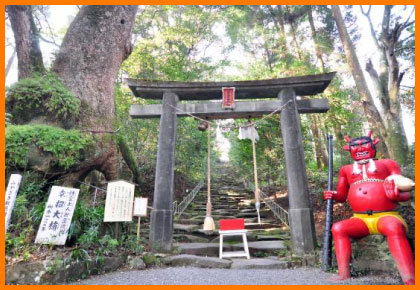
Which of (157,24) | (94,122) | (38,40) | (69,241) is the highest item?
(157,24)

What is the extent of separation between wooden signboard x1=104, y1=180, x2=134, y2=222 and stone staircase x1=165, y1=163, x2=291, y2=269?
1.32 m

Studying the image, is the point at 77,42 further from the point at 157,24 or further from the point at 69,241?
the point at 157,24

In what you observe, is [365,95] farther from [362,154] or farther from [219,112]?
[219,112]

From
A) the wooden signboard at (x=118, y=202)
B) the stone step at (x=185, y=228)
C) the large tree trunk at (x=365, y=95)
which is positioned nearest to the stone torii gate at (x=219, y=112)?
the wooden signboard at (x=118, y=202)

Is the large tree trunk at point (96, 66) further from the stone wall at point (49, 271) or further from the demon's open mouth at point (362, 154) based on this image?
the demon's open mouth at point (362, 154)

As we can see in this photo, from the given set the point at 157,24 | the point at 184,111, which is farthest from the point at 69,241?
the point at 157,24

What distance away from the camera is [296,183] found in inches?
228

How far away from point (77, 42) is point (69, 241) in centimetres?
564

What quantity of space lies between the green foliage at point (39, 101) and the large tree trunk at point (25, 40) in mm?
446

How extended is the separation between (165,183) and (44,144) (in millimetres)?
2682

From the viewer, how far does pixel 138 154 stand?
10.7 metres

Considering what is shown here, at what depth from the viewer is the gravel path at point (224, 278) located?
3.90m

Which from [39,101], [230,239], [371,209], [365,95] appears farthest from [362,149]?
[39,101]

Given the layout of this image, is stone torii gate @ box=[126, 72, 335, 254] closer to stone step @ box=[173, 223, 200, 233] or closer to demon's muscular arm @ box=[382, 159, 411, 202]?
stone step @ box=[173, 223, 200, 233]
